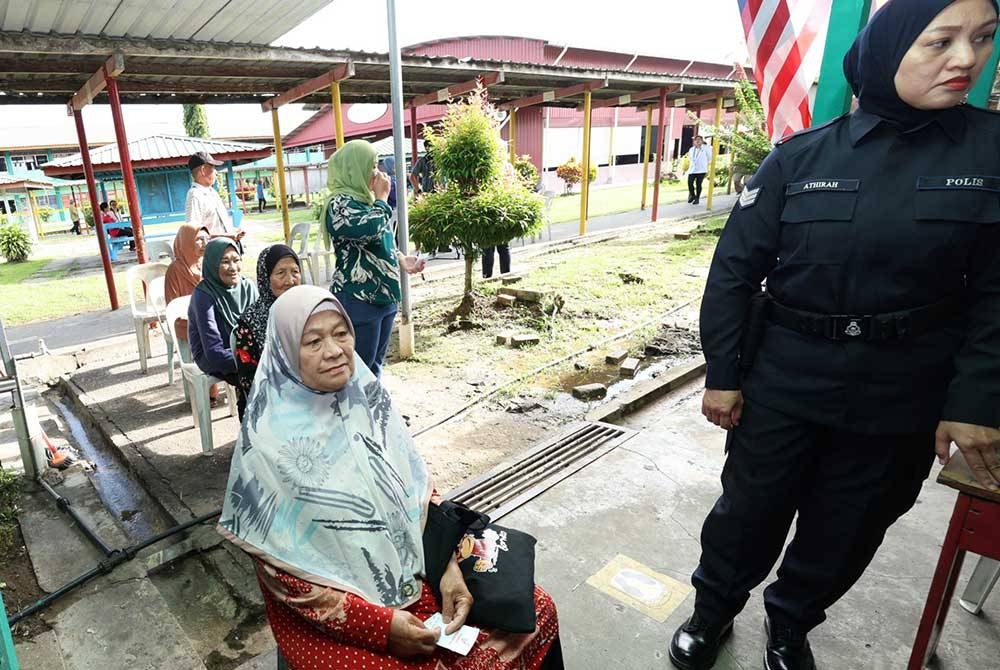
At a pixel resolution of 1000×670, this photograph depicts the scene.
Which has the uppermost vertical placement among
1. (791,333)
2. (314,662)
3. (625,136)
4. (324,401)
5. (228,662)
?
(625,136)

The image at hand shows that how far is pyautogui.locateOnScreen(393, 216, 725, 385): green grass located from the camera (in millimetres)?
5227

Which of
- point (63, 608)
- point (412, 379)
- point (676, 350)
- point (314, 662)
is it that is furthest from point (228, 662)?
point (676, 350)

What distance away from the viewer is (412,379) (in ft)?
15.6

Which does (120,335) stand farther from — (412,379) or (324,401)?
(324,401)

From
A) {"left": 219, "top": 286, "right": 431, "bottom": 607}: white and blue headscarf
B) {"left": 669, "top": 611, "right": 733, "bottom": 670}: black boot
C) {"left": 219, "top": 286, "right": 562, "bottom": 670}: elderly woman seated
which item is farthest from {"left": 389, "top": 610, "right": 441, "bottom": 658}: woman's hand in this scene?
{"left": 669, "top": 611, "right": 733, "bottom": 670}: black boot

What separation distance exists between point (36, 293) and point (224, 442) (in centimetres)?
738

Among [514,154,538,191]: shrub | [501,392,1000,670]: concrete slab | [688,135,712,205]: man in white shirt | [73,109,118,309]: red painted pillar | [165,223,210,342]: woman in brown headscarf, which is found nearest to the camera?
[501,392,1000,670]: concrete slab

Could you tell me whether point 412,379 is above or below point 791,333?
below

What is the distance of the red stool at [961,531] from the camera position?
1530 mm

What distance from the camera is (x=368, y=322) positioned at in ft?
11.8

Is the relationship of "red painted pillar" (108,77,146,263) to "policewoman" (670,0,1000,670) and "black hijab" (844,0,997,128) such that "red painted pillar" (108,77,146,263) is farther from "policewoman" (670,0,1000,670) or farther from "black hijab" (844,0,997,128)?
"black hijab" (844,0,997,128)

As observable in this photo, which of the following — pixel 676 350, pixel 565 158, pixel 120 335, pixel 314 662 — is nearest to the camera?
pixel 314 662

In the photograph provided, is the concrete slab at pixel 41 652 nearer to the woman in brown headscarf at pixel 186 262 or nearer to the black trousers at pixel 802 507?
the black trousers at pixel 802 507

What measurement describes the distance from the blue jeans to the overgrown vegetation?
202 cm
